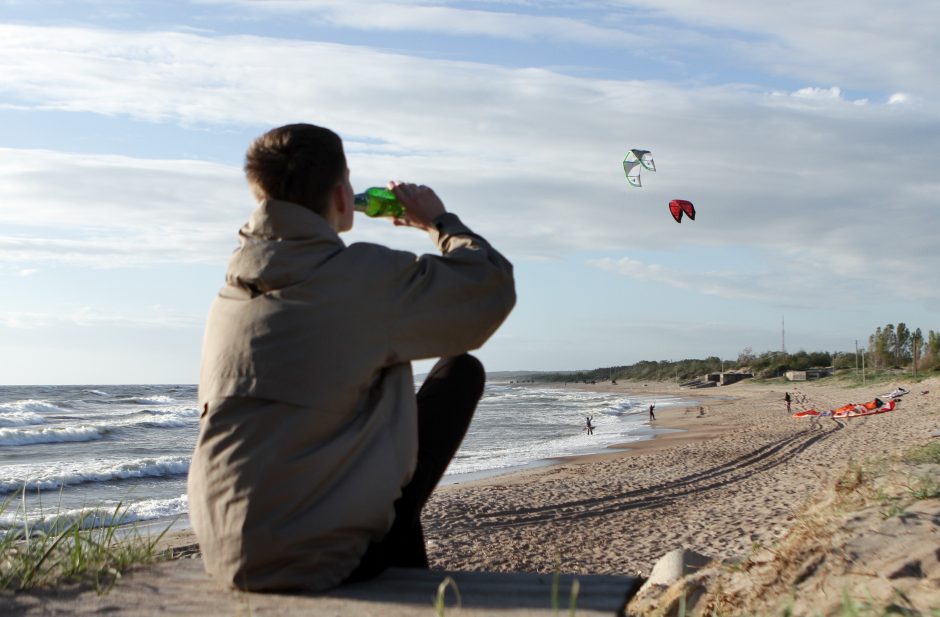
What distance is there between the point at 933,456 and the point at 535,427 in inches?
961

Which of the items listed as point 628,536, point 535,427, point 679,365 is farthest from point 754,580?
point 679,365

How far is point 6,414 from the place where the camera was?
33.6 meters

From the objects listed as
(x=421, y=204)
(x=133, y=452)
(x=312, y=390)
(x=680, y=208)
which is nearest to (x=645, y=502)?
(x=680, y=208)

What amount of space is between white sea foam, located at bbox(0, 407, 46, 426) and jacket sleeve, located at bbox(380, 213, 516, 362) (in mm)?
31299

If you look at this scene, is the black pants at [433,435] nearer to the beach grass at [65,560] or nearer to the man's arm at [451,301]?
the man's arm at [451,301]

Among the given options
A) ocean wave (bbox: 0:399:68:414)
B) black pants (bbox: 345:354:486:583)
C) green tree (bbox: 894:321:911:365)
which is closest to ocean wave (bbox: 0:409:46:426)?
ocean wave (bbox: 0:399:68:414)

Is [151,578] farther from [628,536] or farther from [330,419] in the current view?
[628,536]

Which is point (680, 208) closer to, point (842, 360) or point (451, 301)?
point (451, 301)

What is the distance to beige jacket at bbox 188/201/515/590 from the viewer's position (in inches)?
74.7

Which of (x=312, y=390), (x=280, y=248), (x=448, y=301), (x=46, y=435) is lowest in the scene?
(x=46, y=435)

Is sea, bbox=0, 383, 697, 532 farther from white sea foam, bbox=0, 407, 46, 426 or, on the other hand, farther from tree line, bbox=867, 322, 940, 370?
tree line, bbox=867, 322, 940, 370

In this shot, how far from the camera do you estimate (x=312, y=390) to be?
1898 millimetres

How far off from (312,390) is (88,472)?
15540mm

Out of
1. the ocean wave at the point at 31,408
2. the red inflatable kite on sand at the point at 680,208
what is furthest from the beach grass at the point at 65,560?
the ocean wave at the point at 31,408
